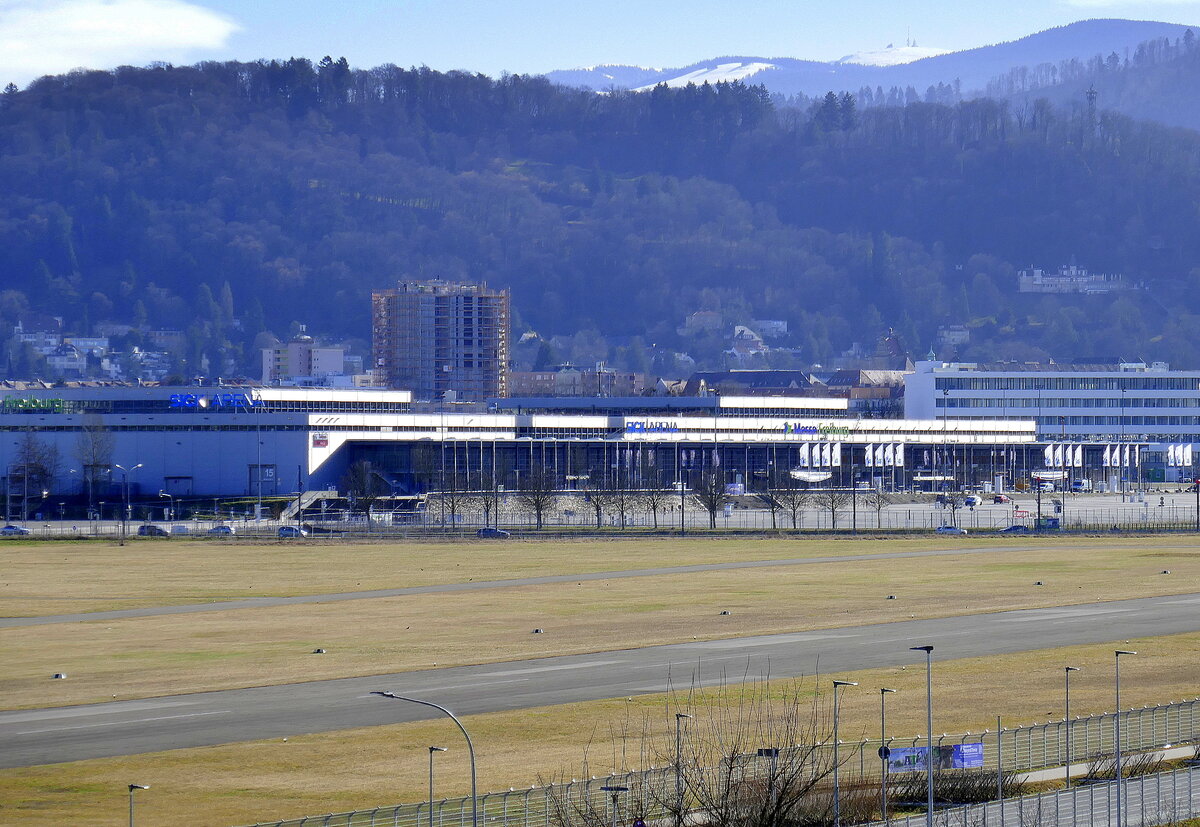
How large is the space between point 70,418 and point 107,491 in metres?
14.7

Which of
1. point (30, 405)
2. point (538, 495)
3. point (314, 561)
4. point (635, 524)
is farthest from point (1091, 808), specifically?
point (30, 405)

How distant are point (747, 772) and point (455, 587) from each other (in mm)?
52084

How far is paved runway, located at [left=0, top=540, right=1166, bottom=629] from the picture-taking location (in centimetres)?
7869

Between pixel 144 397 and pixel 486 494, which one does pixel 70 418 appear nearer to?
pixel 144 397

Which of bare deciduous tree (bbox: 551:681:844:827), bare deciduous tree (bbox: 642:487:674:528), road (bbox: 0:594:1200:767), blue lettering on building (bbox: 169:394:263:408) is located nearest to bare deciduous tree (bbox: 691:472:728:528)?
bare deciduous tree (bbox: 642:487:674:528)

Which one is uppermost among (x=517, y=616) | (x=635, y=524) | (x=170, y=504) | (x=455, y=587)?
(x=517, y=616)

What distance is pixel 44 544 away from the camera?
127m

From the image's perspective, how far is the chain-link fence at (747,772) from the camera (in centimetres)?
3762

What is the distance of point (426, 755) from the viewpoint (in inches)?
1855

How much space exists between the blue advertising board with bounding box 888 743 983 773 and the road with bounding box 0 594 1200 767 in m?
15.8

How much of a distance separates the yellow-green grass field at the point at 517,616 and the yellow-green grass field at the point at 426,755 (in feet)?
35.6

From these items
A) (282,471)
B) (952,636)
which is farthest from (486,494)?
(952,636)

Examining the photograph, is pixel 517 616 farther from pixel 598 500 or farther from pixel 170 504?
pixel 170 504

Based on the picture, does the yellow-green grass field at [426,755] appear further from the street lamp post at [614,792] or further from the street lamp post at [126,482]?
the street lamp post at [126,482]
